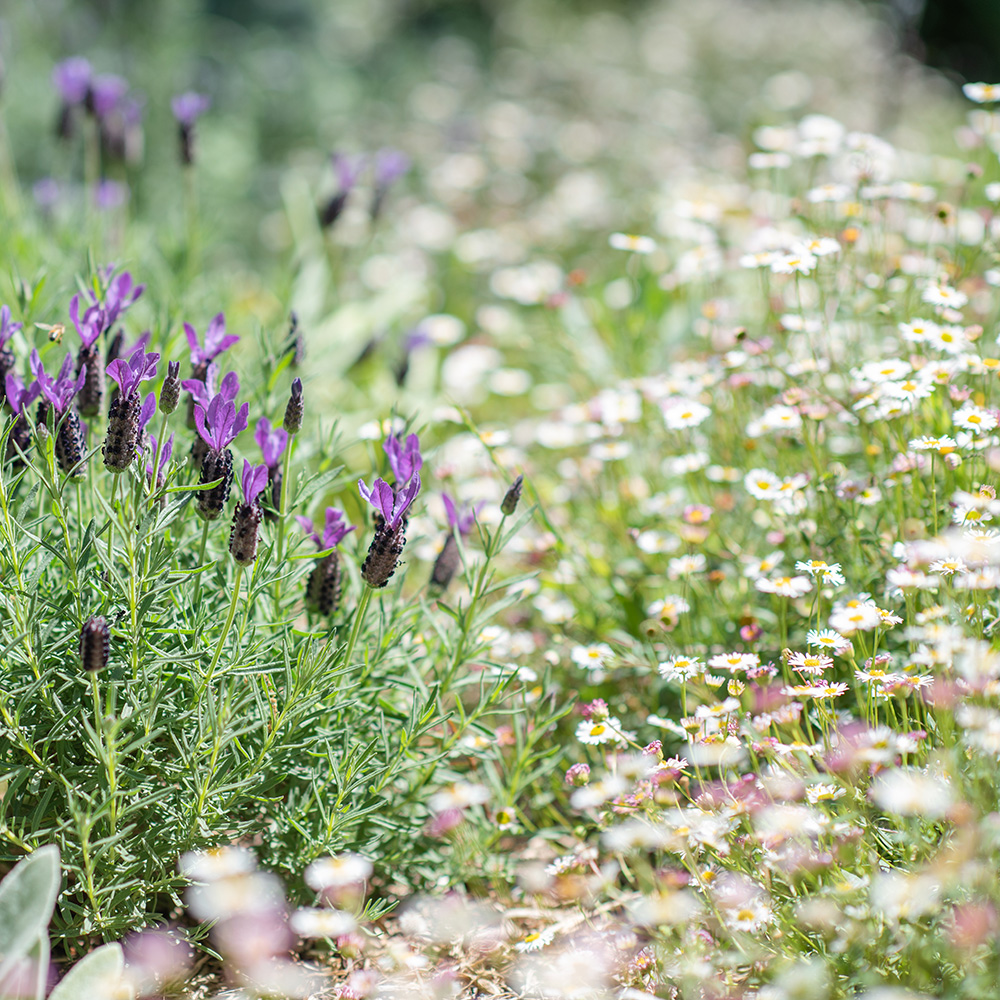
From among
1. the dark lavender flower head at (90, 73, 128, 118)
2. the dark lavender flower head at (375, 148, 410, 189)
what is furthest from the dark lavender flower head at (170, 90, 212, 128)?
the dark lavender flower head at (375, 148, 410, 189)

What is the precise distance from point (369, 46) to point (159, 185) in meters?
3.66

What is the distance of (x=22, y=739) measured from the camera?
141cm

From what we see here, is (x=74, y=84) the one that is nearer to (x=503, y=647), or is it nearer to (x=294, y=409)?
(x=294, y=409)

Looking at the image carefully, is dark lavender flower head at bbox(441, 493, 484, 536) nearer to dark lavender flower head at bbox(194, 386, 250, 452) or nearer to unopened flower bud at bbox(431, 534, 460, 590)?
unopened flower bud at bbox(431, 534, 460, 590)

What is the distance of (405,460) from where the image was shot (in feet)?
4.86

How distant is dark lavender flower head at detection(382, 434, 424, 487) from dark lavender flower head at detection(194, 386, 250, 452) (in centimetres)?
23

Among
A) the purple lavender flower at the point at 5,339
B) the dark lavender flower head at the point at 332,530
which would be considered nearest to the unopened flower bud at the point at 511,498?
the dark lavender flower head at the point at 332,530

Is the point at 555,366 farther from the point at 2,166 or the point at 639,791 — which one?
the point at 2,166

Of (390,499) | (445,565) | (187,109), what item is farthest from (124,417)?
(187,109)

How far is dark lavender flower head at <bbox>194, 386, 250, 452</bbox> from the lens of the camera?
1.36m

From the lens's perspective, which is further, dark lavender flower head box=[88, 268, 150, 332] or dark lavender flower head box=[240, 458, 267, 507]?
dark lavender flower head box=[88, 268, 150, 332]

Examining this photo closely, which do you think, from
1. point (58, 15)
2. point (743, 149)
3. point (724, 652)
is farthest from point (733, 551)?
point (58, 15)

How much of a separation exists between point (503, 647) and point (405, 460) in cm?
80

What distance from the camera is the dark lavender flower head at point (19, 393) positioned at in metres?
1.47
